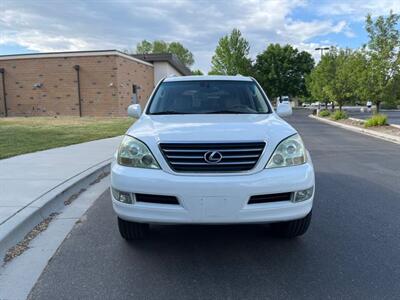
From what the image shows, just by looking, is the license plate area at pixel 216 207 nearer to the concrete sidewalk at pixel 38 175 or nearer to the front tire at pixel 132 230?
the front tire at pixel 132 230

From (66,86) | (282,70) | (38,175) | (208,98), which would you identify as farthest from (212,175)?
(282,70)

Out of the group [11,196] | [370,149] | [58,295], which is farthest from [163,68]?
[58,295]

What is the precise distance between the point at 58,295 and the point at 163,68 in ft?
112

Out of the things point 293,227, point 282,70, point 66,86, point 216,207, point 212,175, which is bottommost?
point 293,227

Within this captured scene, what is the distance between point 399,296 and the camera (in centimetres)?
288

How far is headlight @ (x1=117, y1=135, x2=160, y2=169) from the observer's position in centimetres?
331

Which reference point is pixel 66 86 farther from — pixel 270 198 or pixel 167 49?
pixel 167 49

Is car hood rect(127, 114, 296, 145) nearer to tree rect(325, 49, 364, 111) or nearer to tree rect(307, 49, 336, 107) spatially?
tree rect(325, 49, 364, 111)

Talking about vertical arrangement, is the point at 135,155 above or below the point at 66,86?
below

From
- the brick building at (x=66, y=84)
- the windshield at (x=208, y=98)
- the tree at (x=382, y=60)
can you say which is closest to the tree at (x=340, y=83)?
the tree at (x=382, y=60)

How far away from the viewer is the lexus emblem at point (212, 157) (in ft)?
10.5

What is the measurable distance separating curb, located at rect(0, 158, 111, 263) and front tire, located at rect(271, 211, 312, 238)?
2.79m

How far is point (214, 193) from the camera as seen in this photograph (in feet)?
10.2

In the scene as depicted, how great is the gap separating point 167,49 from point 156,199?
85573 millimetres
